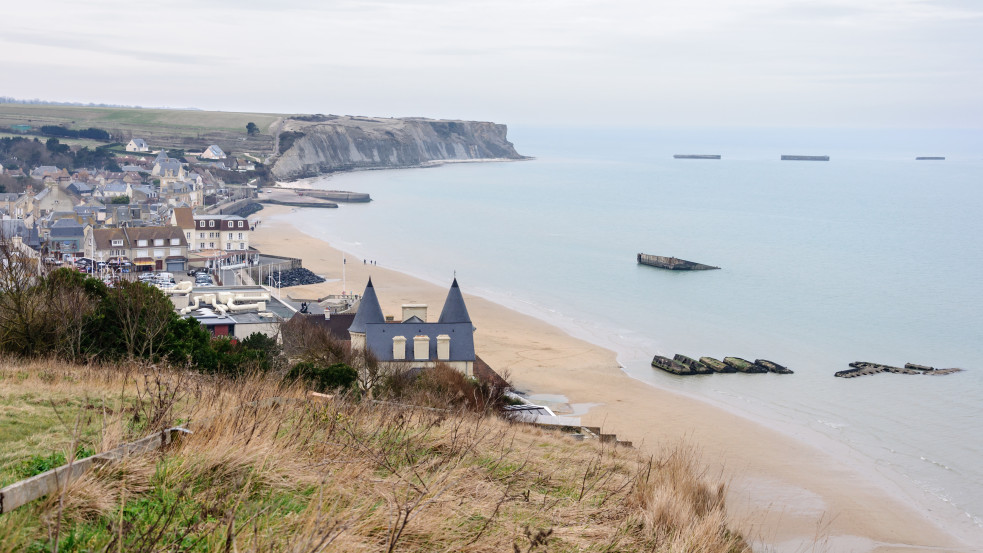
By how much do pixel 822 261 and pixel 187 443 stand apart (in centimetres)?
5697

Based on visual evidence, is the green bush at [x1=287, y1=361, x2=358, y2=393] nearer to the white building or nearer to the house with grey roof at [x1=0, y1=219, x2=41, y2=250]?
the house with grey roof at [x1=0, y1=219, x2=41, y2=250]

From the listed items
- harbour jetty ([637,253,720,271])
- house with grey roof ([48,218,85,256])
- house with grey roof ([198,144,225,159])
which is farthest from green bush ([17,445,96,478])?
house with grey roof ([198,144,225,159])

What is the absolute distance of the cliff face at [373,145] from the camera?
130375mm

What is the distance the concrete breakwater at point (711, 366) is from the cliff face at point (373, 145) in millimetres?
93922

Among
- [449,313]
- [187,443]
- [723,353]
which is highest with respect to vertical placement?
[187,443]

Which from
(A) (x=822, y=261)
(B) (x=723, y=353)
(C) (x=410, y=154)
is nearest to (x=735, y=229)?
(A) (x=822, y=261)

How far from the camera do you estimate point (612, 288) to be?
4462cm

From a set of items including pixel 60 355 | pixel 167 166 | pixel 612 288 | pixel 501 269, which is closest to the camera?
pixel 60 355

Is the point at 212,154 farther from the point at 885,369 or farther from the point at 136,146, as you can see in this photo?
the point at 885,369

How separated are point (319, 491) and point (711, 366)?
25.4 meters

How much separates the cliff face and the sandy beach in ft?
299

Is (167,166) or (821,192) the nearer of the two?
(167,166)

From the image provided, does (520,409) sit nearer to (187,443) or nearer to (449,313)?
Answer: (449,313)

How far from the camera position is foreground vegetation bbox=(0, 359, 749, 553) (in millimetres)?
3885
